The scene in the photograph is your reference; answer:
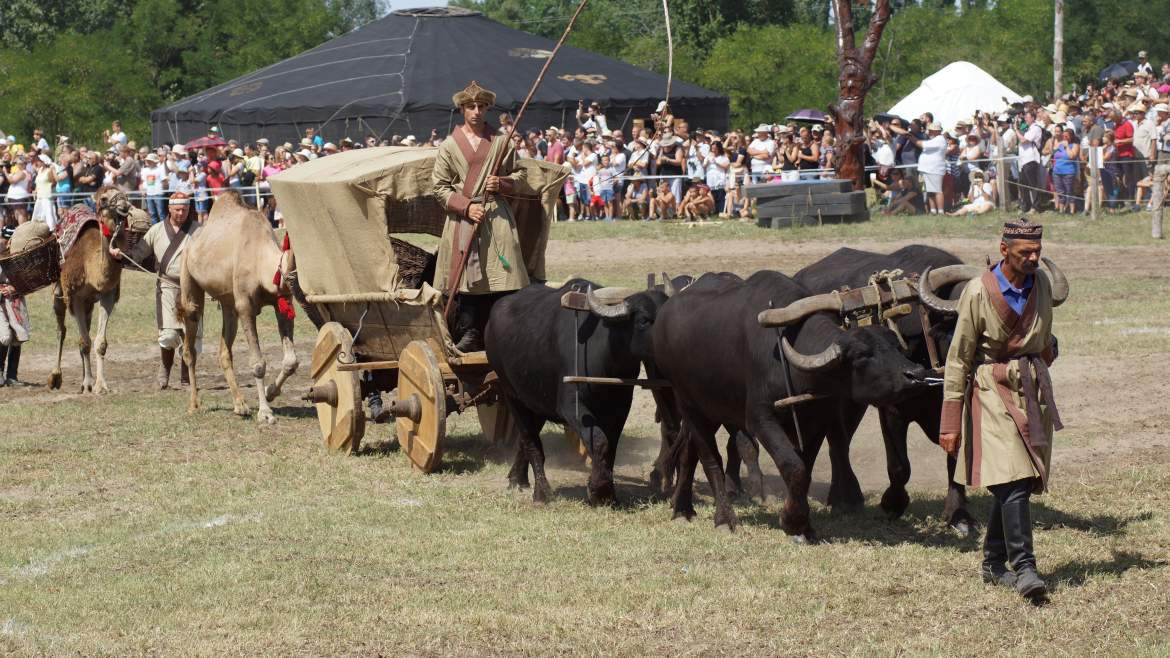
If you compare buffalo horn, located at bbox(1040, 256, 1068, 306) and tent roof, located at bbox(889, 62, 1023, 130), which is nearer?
buffalo horn, located at bbox(1040, 256, 1068, 306)

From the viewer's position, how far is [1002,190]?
1050 inches

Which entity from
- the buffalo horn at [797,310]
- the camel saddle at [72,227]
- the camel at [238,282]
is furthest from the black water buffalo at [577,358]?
the camel saddle at [72,227]

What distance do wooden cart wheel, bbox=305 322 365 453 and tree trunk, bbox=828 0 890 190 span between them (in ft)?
57.7

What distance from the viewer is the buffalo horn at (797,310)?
860cm

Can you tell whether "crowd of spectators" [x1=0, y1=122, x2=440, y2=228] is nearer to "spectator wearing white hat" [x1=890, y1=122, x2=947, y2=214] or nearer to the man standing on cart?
"spectator wearing white hat" [x1=890, y1=122, x2=947, y2=214]

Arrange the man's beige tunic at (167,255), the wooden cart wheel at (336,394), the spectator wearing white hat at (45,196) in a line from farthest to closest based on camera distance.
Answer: the spectator wearing white hat at (45,196), the man's beige tunic at (167,255), the wooden cart wheel at (336,394)

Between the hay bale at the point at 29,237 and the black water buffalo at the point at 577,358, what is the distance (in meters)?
7.93

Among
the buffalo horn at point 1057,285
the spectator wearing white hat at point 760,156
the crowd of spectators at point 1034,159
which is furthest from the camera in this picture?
the spectator wearing white hat at point 760,156

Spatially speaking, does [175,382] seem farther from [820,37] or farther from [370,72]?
[820,37]

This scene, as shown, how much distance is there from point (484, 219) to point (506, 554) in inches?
120

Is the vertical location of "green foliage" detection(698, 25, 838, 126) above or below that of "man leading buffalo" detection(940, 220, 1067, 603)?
above

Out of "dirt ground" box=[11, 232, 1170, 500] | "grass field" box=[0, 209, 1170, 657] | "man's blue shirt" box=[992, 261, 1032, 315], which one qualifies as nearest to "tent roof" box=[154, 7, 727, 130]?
"dirt ground" box=[11, 232, 1170, 500]

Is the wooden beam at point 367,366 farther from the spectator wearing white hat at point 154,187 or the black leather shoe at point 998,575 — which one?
the spectator wearing white hat at point 154,187

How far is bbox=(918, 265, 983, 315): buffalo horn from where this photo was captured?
877 cm
